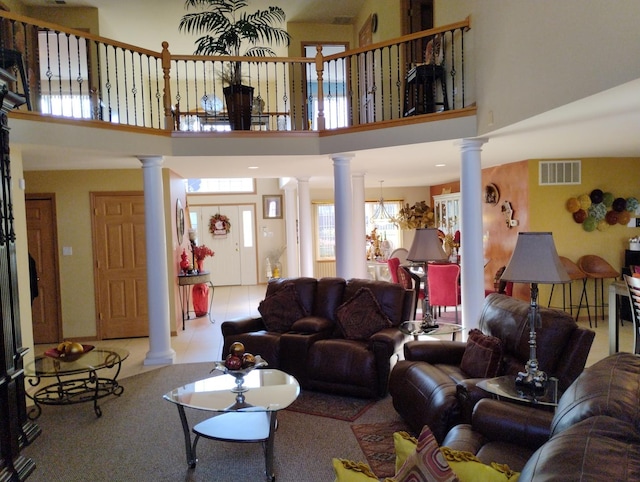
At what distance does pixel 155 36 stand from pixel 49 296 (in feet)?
15.8

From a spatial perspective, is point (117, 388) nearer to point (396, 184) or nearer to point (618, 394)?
point (618, 394)

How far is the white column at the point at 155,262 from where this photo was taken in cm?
545

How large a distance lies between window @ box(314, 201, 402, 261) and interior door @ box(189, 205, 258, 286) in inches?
70.0

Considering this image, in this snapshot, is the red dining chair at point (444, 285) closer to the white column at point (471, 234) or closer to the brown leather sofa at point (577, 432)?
the white column at point (471, 234)

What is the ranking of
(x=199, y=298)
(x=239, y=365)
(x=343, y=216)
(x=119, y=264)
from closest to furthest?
(x=239, y=365)
(x=343, y=216)
(x=119, y=264)
(x=199, y=298)

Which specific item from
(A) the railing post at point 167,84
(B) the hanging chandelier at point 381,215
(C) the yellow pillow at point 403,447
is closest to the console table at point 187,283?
Answer: (A) the railing post at point 167,84

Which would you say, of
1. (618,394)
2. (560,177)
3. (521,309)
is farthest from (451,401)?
(560,177)

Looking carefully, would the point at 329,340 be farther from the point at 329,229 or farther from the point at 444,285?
the point at 329,229

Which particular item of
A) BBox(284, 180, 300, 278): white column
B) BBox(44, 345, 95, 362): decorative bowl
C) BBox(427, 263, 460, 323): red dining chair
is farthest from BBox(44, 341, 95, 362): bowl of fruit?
BBox(284, 180, 300, 278): white column

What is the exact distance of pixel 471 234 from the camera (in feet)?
16.5

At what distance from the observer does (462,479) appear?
140 centimetres

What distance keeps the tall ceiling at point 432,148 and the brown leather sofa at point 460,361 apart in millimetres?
1454

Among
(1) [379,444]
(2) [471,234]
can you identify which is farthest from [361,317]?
(2) [471,234]

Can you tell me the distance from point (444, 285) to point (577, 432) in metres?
5.35
